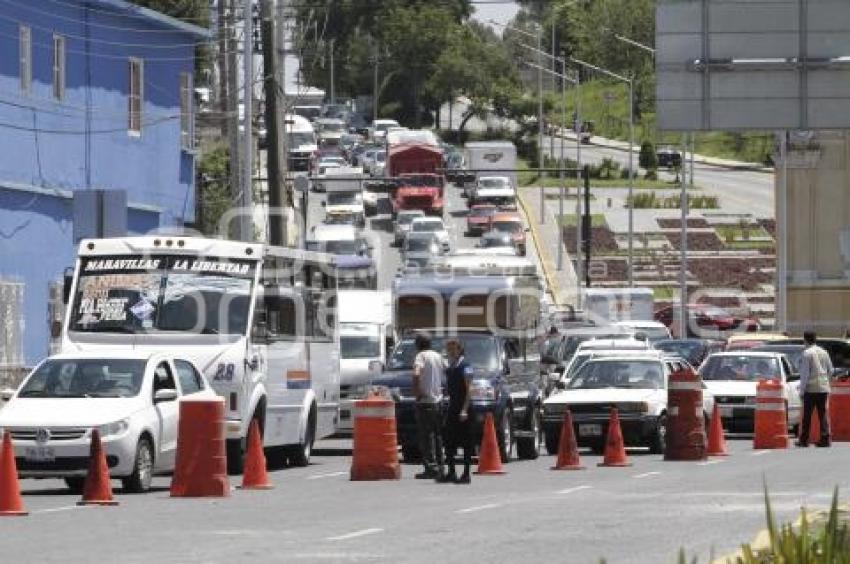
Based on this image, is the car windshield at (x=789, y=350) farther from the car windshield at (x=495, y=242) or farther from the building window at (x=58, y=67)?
the car windshield at (x=495, y=242)

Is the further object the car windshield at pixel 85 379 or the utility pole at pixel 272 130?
the utility pole at pixel 272 130

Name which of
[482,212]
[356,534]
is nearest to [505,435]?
[356,534]

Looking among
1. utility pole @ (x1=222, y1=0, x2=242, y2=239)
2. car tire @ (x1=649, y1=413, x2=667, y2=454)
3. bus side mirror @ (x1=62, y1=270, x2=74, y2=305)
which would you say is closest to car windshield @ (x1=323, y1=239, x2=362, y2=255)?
utility pole @ (x1=222, y1=0, x2=242, y2=239)

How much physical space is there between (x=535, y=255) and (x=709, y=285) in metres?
8.16

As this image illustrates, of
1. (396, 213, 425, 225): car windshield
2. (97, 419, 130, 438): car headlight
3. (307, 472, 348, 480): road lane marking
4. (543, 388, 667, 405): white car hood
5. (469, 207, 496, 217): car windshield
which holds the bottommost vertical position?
(307, 472, 348, 480): road lane marking

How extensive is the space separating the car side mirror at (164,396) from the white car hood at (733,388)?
15.7 m

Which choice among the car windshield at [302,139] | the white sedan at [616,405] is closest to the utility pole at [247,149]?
the white sedan at [616,405]

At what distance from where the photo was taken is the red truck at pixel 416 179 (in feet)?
347

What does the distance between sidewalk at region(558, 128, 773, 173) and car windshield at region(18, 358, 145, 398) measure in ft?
346

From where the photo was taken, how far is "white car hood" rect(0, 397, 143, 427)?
2488 cm

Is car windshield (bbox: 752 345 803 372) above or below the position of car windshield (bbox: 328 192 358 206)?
below

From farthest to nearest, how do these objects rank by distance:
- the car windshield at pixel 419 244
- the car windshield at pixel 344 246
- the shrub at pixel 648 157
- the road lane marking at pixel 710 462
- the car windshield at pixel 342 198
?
the shrub at pixel 648 157, the car windshield at pixel 342 198, the car windshield at pixel 419 244, the car windshield at pixel 344 246, the road lane marking at pixel 710 462

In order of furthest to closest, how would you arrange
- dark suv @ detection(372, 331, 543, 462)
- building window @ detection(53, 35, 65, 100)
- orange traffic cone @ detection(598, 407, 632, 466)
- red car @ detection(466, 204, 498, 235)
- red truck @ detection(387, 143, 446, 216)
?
red truck @ detection(387, 143, 446, 216) < red car @ detection(466, 204, 498, 235) < building window @ detection(53, 35, 65, 100) < dark suv @ detection(372, 331, 543, 462) < orange traffic cone @ detection(598, 407, 632, 466)

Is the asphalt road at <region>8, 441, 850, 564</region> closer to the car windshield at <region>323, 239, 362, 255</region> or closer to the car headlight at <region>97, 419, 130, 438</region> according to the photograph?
the car headlight at <region>97, 419, 130, 438</region>
